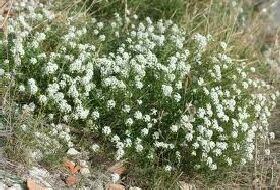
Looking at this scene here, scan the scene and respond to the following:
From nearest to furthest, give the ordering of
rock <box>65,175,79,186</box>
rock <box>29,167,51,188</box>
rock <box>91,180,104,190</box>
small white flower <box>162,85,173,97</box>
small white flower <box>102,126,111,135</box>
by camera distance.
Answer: rock <box>29,167,51,188</box> < rock <box>65,175,79,186</box> < rock <box>91,180,104,190</box> < small white flower <box>102,126,111,135</box> < small white flower <box>162,85,173,97</box>

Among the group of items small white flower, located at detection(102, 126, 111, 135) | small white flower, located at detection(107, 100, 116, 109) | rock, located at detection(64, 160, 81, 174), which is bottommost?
rock, located at detection(64, 160, 81, 174)

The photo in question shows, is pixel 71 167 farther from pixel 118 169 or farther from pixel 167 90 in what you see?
pixel 167 90

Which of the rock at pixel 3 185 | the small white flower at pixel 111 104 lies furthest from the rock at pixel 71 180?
the small white flower at pixel 111 104

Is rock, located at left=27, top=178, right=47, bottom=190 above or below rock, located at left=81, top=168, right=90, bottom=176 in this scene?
below

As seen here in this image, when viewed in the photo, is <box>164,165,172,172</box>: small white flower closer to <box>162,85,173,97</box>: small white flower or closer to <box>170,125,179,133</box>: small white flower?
<box>170,125,179,133</box>: small white flower

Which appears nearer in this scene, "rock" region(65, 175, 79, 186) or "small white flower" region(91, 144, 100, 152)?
"rock" region(65, 175, 79, 186)

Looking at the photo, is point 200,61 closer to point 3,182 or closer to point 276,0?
point 3,182

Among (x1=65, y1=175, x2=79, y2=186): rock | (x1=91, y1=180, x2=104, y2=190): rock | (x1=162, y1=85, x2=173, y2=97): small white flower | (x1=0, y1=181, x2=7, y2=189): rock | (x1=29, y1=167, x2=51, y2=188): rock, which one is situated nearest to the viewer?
(x1=0, y1=181, x2=7, y2=189): rock

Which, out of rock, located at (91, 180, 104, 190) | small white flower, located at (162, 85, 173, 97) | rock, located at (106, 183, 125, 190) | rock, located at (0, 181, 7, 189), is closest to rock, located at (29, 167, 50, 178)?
rock, located at (0, 181, 7, 189)

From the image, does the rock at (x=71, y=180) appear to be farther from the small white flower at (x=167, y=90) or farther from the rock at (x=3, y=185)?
the small white flower at (x=167, y=90)
